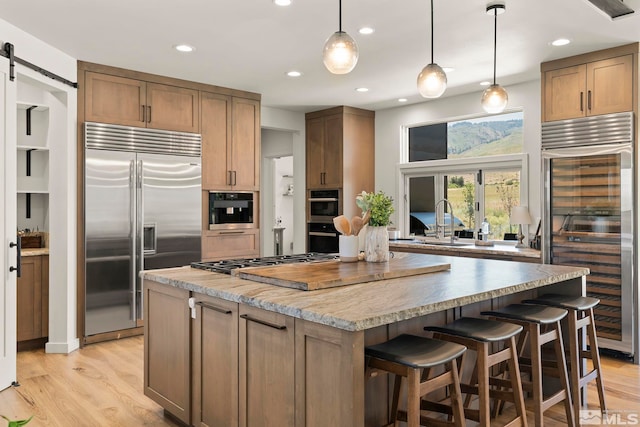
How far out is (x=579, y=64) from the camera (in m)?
4.33

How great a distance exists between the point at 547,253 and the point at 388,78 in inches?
91.8

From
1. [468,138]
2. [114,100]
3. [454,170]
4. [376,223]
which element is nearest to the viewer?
[376,223]

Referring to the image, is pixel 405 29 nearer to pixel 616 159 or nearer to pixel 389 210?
pixel 389 210

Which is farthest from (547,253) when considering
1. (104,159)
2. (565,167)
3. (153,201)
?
(104,159)

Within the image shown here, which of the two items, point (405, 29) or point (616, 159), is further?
point (616, 159)

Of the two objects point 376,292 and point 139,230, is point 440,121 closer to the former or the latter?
point 139,230

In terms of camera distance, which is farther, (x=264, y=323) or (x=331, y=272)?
(x=331, y=272)

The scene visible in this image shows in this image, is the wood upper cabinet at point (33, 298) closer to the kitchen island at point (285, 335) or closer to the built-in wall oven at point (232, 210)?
the built-in wall oven at point (232, 210)

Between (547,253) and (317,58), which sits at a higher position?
(317,58)

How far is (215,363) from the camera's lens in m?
2.48

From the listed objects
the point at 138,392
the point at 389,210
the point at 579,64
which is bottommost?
the point at 138,392

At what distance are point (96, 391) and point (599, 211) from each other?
4227mm

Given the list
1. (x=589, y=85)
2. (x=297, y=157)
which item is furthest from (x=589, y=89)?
(x=297, y=157)

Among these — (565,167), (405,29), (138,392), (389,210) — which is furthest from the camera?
(565,167)
